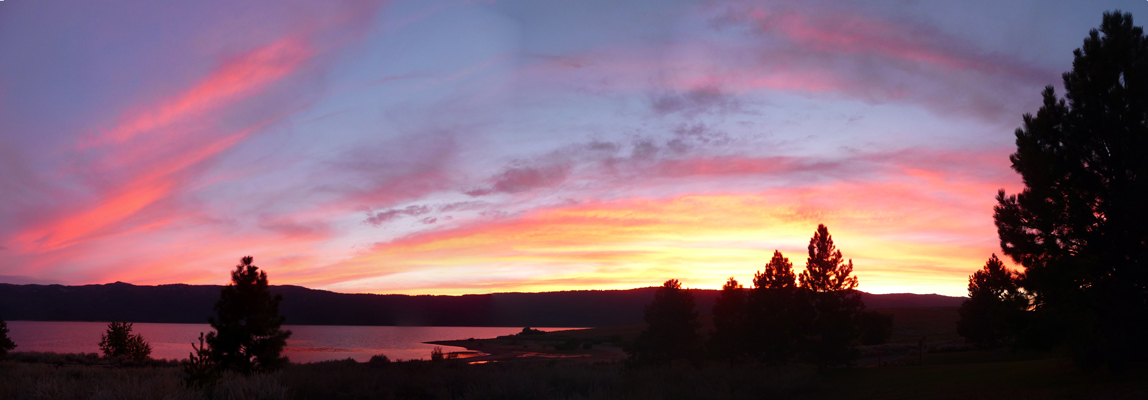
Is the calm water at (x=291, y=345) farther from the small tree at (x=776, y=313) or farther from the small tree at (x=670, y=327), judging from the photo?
the small tree at (x=776, y=313)

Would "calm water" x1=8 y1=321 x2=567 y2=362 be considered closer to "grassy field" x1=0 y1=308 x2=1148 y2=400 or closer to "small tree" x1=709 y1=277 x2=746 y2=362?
"small tree" x1=709 y1=277 x2=746 y2=362

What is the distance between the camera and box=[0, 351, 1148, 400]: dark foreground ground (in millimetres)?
12609

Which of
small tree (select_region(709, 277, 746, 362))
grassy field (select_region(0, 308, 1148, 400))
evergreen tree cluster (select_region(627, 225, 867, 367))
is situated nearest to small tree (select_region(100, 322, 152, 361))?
grassy field (select_region(0, 308, 1148, 400))

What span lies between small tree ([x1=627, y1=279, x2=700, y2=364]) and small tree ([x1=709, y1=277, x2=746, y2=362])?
2419 millimetres

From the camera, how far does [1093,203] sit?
16.9 m

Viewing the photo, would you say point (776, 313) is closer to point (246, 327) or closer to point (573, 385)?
point (573, 385)

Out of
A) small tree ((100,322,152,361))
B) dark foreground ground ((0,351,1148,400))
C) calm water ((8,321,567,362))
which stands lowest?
calm water ((8,321,567,362))

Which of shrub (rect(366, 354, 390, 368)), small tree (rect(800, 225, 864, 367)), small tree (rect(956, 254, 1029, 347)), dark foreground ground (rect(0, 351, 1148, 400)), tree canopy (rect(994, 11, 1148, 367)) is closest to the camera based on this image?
dark foreground ground (rect(0, 351, 1148, 400))

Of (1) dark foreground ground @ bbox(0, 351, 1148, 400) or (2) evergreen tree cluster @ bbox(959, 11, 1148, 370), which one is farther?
(2) evergreen tree cluster @ bbox(959, 11, 1148, 370)

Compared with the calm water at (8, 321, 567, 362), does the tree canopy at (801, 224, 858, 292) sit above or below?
above

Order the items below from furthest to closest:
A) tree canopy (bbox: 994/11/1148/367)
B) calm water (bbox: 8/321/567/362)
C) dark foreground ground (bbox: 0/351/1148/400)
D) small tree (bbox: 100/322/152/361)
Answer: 1. calm water (bbox: 8/321/567/362)
2. small tree (bbox: 100/322/152/361)
3. tree canopy (bbox: 994/11/1148/367)
4. dark foreground ground (bbox: 0/351/1148/400)

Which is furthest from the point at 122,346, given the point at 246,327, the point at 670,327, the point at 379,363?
the point at 670,327

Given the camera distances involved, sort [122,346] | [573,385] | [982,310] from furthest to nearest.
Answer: [122,346] → [982,310] → [573,385]

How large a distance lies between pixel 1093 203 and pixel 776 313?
65.1 feet
